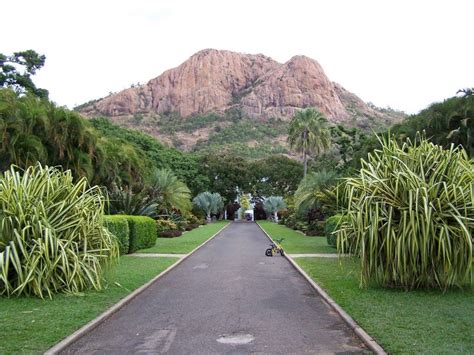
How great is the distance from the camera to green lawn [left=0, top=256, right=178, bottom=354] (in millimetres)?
6676

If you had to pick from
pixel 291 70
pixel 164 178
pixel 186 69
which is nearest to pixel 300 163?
pixel 164 178

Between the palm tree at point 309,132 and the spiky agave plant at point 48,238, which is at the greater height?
the palm tree at point 309,132

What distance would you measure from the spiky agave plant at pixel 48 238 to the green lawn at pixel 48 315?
37 cm

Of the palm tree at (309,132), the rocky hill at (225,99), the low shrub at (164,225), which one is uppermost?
the rocky hill at (225,99)

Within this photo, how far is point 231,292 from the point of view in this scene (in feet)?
36.7

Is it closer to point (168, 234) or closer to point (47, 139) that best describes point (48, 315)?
point (47, 139)

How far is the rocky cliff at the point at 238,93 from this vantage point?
446 feet

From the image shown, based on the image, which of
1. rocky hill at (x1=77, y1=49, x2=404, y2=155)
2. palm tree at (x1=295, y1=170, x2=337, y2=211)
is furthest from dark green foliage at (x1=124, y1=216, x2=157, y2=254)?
rocky hill at (x1=77, y1=49, x2=404, y2=155)

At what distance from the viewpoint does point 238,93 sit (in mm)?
154250

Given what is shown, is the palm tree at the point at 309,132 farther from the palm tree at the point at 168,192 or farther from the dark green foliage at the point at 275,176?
the palm tree at the point at 168,192

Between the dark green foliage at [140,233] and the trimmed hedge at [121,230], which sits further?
the dark green foliage at [140,233]

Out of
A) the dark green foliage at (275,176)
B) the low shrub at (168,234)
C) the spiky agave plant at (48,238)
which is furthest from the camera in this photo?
the dark green foliage at (275,176)

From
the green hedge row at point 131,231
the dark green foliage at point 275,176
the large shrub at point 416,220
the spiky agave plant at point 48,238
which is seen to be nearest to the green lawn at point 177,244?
the green hedge row at point 131,231

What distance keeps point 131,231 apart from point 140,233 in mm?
1127
